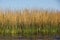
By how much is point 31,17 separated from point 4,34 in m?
0.98

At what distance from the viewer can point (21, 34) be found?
481 centimetres

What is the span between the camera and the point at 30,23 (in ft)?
17.4

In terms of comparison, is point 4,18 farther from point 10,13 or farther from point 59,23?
point 59,23

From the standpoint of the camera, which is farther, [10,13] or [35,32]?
[10,13]

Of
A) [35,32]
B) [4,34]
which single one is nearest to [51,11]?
[35,32]

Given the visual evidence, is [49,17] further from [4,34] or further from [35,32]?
[4,34]

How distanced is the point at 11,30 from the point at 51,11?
125 centimetres

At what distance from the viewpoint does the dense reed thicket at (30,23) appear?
4953mm

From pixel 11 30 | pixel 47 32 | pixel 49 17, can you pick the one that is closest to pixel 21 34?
pixel 11 30

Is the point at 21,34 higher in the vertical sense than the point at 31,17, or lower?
lower

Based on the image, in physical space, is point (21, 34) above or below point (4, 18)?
below

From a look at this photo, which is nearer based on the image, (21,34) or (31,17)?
(21,34)

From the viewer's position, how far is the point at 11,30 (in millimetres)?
5012

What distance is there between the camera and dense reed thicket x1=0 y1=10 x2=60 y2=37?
4953 mm
